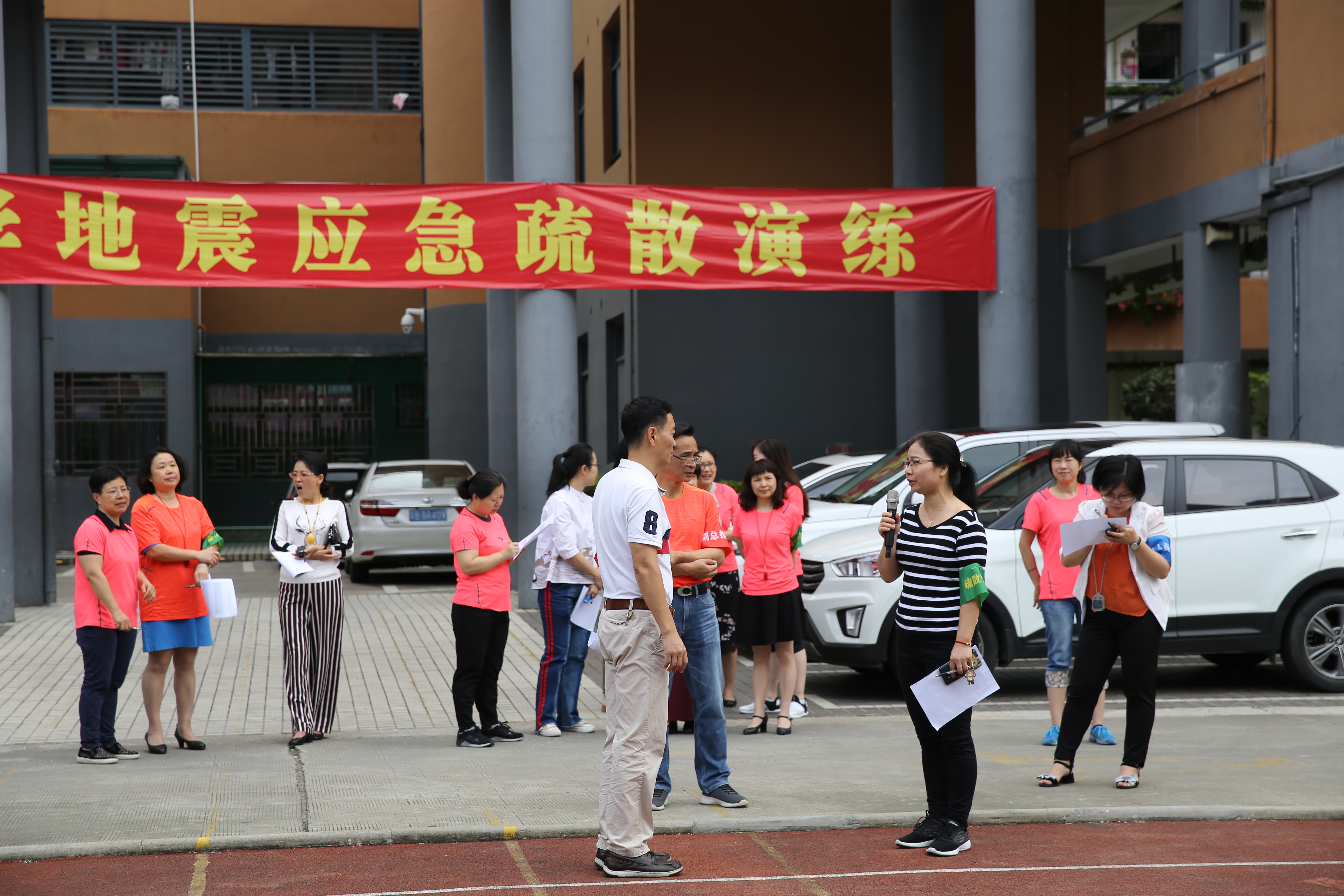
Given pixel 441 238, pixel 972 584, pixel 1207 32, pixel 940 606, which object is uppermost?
pixel 1207 32

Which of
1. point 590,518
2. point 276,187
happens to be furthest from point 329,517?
point 276,187

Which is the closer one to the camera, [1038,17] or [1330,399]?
[1330,399]

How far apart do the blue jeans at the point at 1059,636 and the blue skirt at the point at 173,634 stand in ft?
16.4

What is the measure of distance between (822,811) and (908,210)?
970 centimetres

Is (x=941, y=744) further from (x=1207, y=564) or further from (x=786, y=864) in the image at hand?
(x=1207, y=564)

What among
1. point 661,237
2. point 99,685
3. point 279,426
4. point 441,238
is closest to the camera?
point 99,685

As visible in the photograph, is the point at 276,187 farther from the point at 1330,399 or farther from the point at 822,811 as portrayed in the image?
the point at 1330,399

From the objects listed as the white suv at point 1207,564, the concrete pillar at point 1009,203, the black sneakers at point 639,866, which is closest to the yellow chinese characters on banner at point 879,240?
the concrete pillar at point 1009,203

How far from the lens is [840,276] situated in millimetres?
15078

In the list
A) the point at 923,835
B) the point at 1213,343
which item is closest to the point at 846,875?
the point at 923,835

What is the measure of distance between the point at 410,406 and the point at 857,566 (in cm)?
1880

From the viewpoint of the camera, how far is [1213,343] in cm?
1555

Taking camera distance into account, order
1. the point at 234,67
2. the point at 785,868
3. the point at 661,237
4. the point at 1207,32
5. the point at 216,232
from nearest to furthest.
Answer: the point at 785,868 → the point at 216,232 → the point at 661,237 → the point at 1207,32 → the point at 234,67

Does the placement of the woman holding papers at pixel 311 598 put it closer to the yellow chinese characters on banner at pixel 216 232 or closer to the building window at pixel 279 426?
the yellow chinese characters on banner at pixel 216 232
